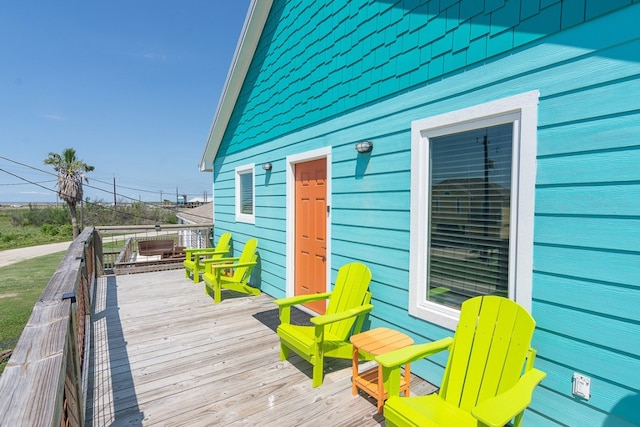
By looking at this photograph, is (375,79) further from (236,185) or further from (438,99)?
(236,185)

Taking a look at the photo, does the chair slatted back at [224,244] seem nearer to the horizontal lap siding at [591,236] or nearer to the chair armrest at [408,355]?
the chair armrest at [408,355]

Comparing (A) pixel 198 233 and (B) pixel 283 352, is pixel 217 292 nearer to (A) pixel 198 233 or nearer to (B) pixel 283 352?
(B) pixel 283 352

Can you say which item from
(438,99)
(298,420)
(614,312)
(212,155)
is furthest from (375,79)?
(212,155)

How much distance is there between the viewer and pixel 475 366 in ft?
5.82

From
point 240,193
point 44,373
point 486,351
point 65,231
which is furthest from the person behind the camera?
point 65,231

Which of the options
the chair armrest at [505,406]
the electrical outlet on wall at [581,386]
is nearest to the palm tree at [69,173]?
the chair armrest at [505,406]

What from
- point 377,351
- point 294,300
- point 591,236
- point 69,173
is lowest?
point 377,351

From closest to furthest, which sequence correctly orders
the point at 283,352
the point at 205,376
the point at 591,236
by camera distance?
the point at 591,236 < the point at 205,376 < the point at 283,352

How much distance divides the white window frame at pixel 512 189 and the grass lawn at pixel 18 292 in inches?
233

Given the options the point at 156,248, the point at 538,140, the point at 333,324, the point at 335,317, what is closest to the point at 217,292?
the point at 333,324

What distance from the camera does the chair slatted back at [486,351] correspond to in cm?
164

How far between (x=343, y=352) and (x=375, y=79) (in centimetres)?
253

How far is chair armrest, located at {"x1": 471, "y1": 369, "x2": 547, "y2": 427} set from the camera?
1220 mm

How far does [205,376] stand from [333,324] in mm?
1185
